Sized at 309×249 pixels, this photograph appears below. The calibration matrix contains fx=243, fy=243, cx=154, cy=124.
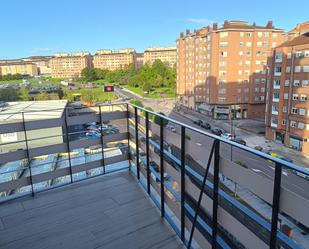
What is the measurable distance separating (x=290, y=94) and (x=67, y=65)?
8936 cm

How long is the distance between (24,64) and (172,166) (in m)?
118

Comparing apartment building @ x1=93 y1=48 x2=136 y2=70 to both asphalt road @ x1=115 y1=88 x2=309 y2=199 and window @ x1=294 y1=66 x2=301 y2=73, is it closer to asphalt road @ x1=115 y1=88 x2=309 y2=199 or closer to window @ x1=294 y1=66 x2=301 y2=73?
window @ x1=294 y1=66 x2=301 y2=73

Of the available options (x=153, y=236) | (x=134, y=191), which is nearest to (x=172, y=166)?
(x=153, y=236)

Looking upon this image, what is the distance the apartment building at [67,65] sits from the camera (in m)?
92.4

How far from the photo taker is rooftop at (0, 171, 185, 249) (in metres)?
2.43

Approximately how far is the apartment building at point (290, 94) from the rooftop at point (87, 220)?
1730cm

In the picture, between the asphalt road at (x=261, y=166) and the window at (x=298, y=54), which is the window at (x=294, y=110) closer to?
the window at (x=298, y=54)

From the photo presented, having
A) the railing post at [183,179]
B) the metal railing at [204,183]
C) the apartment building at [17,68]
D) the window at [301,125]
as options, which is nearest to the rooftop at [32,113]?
the metal railing at [204,183]

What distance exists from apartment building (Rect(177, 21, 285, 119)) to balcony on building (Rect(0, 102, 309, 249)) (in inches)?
1003

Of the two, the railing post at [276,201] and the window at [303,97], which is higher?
the railing post at [276,201]

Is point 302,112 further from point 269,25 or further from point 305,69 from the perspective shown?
point 269,25

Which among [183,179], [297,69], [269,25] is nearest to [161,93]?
[269,25]

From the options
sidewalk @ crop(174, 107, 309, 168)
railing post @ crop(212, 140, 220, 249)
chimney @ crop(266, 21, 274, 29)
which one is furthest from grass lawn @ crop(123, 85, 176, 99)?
railing post @ crop(212, 140, 220, 249)

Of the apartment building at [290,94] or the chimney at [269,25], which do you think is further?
the chimney at [269,25]
